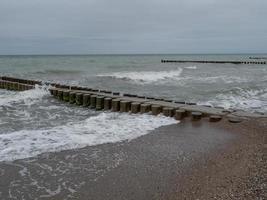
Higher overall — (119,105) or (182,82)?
(182,82)

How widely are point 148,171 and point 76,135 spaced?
2.98m

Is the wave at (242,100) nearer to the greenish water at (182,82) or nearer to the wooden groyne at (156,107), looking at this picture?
the greenish water at (182,82)

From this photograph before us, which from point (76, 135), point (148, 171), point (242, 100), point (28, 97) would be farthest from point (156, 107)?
point (28, 97)

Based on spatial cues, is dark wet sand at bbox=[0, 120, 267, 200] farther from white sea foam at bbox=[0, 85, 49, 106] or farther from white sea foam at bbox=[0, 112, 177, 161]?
white sea foam at bbox=[0, 85, 49, 106]

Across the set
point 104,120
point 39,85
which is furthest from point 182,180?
point 39,85

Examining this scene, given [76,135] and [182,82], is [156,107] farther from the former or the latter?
[182,82]

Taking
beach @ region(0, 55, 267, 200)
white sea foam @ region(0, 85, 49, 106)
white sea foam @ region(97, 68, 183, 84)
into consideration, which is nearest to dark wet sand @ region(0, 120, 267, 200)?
beach @ region(0, 55, 267, 200)

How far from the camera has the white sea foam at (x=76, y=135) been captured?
276 inches

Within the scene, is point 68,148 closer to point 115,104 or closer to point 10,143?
point 10,143

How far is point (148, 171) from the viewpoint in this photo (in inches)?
229

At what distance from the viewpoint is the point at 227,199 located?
4559 mm

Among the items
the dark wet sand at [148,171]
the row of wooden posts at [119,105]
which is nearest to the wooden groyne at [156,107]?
the row of wooden posts at [119,105]

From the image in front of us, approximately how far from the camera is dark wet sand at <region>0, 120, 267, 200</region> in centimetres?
490

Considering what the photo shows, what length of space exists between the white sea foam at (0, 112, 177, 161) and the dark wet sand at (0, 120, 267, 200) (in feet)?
1.31
